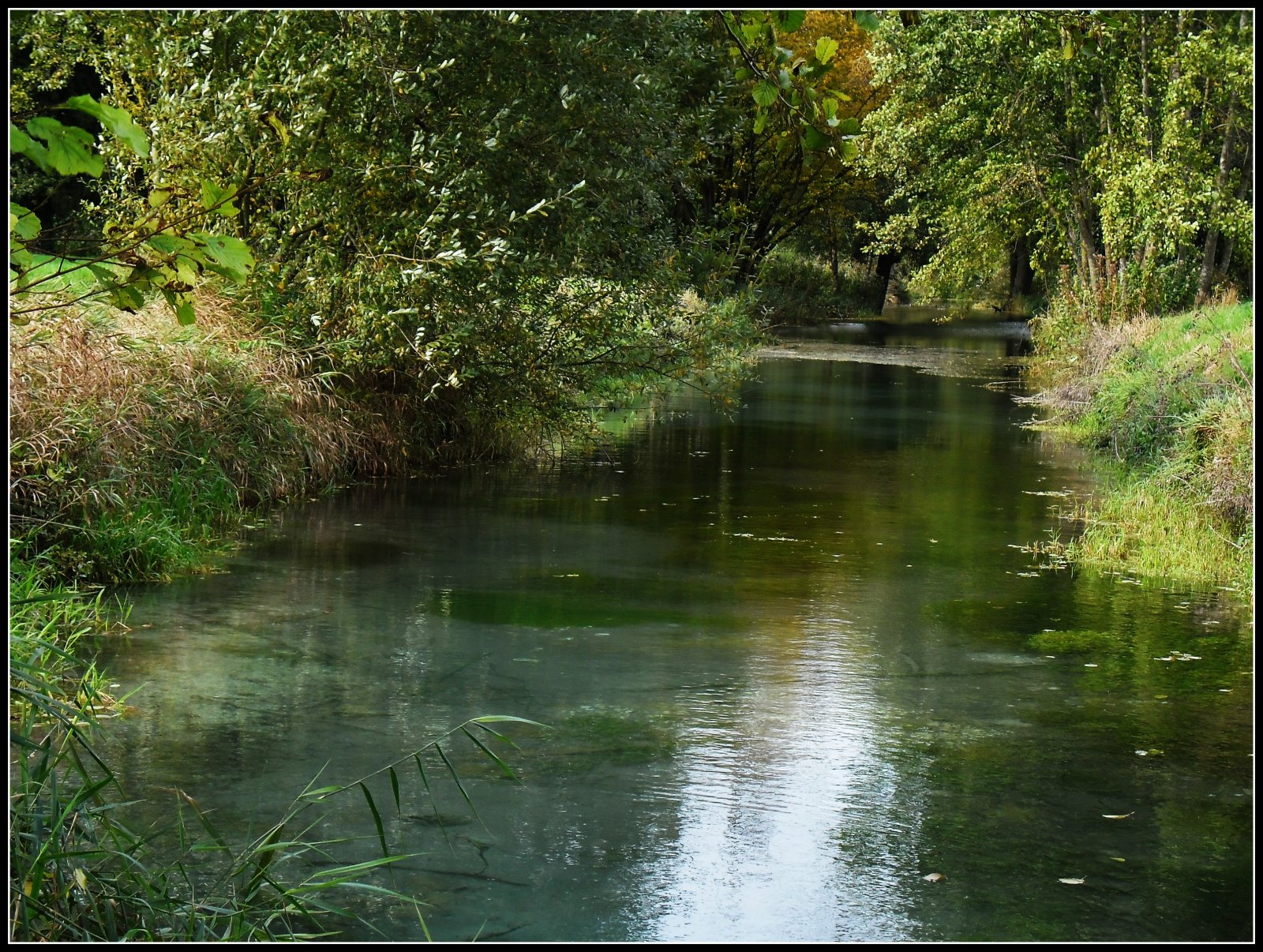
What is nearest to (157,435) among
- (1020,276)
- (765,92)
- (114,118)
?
(765,92)

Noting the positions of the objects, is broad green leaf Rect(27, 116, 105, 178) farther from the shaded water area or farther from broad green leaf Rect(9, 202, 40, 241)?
the shaded water area

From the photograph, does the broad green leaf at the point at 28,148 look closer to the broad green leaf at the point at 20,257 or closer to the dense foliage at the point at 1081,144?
the broad green leaf at the point at 20,257

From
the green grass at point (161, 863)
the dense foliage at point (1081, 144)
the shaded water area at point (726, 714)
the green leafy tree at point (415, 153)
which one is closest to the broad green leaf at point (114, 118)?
the green grass at point (161, 863)

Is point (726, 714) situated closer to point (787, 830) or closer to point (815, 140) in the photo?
point (787, 830)

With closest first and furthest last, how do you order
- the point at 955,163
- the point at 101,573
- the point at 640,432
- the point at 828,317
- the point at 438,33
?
the point at 101,573
the point at 438,33
the point at 640,432
the point at 955,163
the point at 828,317

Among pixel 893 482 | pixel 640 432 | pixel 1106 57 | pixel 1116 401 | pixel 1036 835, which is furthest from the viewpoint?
pixel 1106 57

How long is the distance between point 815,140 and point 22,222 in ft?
7.23

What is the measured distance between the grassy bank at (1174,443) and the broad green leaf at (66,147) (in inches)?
306

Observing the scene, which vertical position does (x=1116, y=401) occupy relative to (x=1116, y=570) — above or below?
above

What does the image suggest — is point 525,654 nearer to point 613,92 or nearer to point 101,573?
point 101,573

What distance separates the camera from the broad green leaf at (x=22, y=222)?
372 cm

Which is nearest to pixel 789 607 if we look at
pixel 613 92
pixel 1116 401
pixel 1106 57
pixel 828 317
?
pixel 613 92

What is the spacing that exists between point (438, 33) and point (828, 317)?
3914 centimetres

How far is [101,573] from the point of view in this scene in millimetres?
9586
